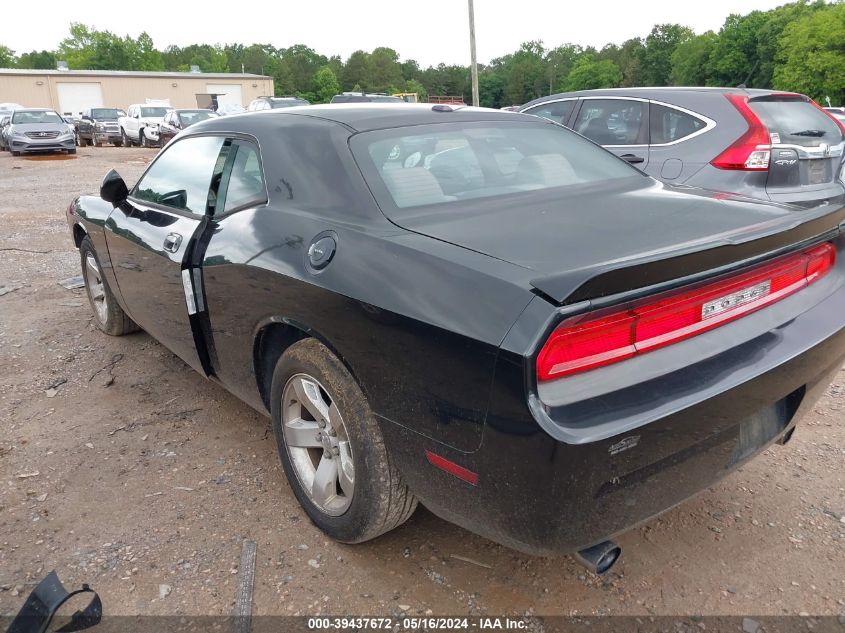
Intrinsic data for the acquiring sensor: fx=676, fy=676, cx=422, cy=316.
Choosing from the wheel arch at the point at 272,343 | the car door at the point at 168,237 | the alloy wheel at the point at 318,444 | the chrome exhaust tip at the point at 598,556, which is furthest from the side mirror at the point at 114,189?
the chrome exhaust tip at the point at 598,556

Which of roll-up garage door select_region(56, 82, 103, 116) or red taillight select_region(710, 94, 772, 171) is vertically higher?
roll-up garage door select_region(56, 82, 103, 116)

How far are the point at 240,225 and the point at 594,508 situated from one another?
71.1 inches

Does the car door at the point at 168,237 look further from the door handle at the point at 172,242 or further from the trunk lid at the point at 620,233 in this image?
the trunk lid at the point at 620,233

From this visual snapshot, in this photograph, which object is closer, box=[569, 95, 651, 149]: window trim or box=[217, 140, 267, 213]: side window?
box=[217, 140, 267, 213]: side window

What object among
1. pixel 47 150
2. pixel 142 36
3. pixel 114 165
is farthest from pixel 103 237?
pixel 142 36

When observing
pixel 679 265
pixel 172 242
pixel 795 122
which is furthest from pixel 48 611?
pixel 795 122

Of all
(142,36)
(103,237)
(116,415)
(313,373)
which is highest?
(142,36)

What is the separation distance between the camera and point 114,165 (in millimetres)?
18516

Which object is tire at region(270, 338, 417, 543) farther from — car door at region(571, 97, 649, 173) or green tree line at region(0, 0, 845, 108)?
green tree line at region(0, 0, 845, 108)

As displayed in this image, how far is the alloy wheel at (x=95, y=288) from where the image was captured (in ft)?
15.5

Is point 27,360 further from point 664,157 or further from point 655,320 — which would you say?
point 664,157

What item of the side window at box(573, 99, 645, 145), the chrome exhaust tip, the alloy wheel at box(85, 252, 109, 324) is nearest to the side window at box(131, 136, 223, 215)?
the alloy wheel at box(85, 252, 109, 324)

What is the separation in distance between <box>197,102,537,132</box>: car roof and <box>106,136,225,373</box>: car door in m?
0.23

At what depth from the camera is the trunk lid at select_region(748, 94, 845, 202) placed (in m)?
5.37
